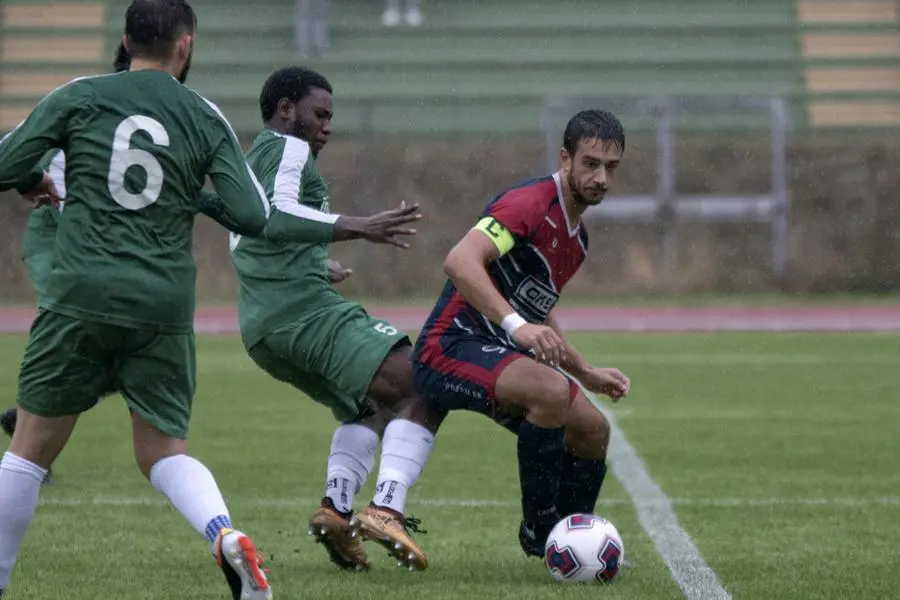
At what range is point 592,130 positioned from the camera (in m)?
5.91

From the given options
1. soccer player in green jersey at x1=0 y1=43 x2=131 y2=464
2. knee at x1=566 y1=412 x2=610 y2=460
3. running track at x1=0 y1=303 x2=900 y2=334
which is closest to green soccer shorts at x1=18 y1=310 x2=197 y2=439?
knee at x1=566 y1=412 x2=610 y2=460

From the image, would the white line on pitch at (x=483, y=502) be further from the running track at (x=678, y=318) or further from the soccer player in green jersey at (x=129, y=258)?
the running track at (x=678, y=318)

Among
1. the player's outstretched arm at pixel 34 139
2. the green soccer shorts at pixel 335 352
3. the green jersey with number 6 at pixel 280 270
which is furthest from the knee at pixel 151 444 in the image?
the green jersey with number 6 at pixel 280 270

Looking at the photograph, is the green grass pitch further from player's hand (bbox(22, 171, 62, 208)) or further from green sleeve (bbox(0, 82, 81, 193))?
green sleeve (bbox(0, 82, 81, 193))

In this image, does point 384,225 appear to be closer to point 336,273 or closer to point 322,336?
point 322,336

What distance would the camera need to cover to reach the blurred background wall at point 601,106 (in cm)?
2198

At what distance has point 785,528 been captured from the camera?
684cm

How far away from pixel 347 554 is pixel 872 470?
3.58 metres

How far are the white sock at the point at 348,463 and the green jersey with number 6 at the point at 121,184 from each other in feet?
4.73

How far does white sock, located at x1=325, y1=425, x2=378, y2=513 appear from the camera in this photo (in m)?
6.21

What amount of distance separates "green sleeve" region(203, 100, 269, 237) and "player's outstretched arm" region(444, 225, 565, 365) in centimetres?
83

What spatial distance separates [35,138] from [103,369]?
70 centimetres

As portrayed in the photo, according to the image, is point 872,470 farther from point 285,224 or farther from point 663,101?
point 663,101

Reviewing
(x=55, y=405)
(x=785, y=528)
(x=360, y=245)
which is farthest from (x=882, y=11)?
(x=55, y=405)
